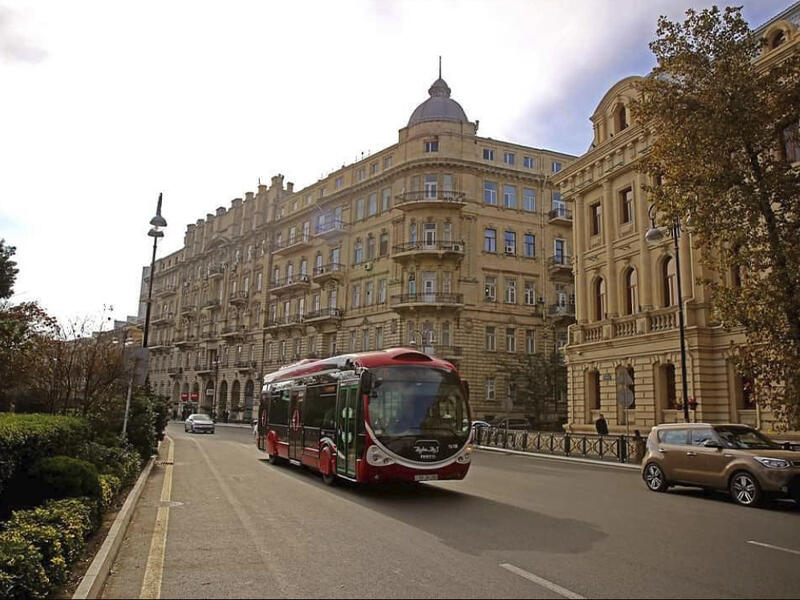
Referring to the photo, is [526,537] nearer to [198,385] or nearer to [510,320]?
[510,320]

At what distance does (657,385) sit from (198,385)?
218 ft

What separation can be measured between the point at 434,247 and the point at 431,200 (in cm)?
357

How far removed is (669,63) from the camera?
54.7ft

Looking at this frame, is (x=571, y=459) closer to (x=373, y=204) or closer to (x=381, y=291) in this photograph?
(x=381, y=291)

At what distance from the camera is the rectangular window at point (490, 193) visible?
5116 cm

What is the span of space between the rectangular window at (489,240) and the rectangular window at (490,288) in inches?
89.0

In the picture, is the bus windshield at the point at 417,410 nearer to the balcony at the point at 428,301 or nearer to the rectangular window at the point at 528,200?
the balcony at the point at 428,301

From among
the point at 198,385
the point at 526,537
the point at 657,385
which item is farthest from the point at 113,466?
the point at 198,385

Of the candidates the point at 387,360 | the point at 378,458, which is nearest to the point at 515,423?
the point at 387,360

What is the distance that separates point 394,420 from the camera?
1307 centimetres

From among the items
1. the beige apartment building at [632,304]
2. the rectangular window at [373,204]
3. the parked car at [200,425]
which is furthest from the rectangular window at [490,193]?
the parked car at [200,425]

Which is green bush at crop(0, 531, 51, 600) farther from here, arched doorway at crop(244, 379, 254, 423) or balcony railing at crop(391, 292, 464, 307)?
arched doorway at crop(244, 379, 254, 423)

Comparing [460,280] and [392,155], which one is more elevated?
[392,155]

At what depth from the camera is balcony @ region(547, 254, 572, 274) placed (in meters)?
52.2
